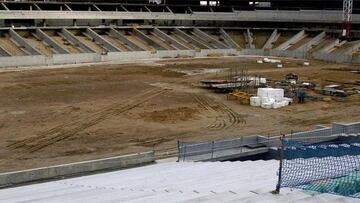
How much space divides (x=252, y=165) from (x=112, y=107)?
1746 cm

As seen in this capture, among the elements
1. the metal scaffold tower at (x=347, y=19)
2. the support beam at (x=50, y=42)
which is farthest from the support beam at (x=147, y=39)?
the metal scaffold tower at (x=347, y=19)

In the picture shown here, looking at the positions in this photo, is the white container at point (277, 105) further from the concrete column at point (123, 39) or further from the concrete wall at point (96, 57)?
the concrete column at point (123, 39)

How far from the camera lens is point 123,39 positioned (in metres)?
60.2

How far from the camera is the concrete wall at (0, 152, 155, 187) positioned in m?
12.6

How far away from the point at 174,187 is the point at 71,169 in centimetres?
397

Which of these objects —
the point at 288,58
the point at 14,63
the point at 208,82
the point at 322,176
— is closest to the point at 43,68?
the point at 14,63

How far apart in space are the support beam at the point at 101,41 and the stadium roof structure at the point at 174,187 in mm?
42643

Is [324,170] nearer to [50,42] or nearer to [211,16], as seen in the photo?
[50,42]

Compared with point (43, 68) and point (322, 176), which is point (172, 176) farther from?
point (43, 68)

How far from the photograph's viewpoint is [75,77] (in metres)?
41.8

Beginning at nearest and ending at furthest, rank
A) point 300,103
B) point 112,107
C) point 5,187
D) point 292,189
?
point 292,189, point 5,187, point 112,107, point 300,103

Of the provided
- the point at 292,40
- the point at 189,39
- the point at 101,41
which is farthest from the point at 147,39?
the point at 292,40

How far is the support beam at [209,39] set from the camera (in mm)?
65825

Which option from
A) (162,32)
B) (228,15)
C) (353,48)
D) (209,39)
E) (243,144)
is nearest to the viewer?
(243,144)
